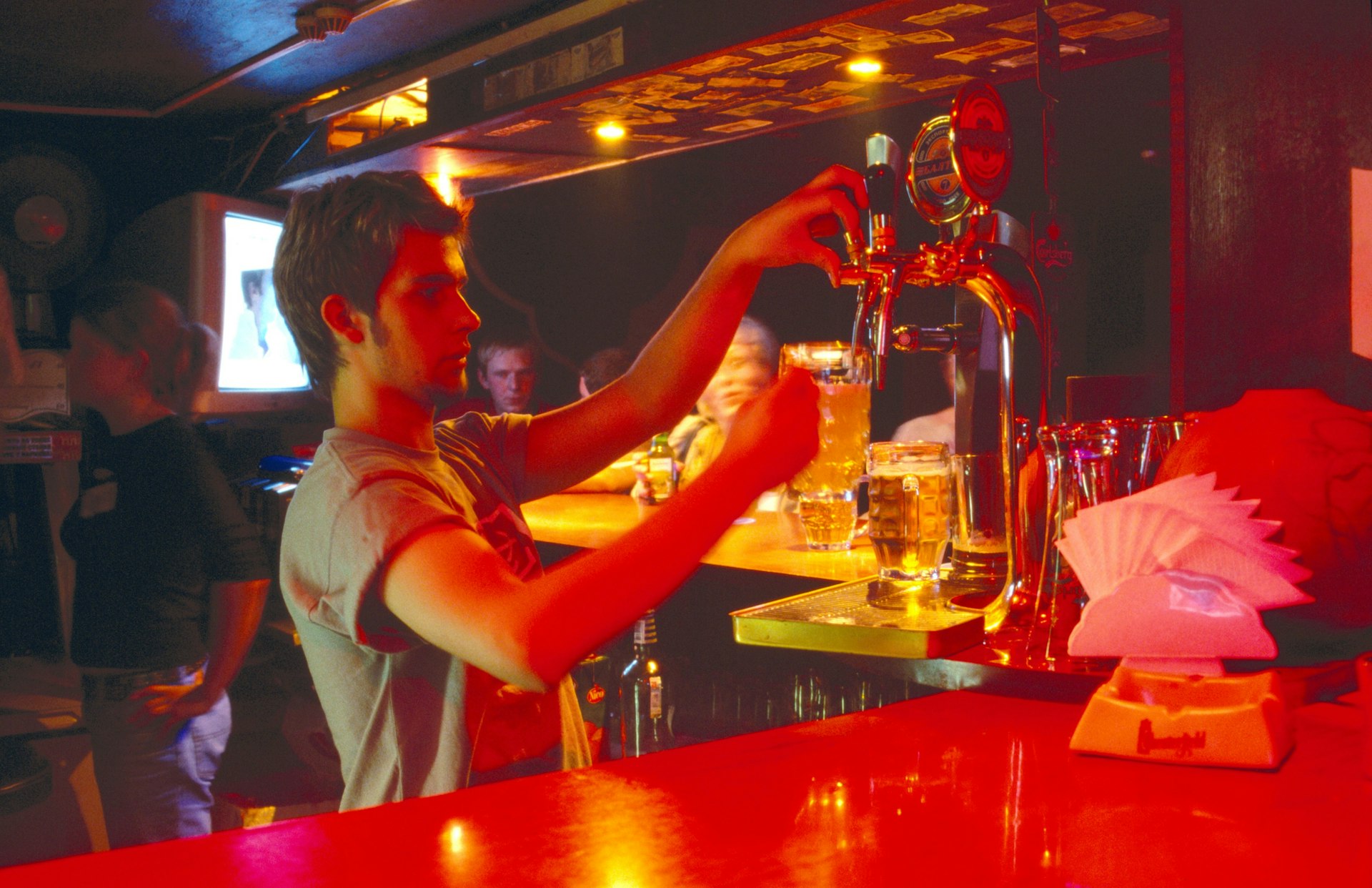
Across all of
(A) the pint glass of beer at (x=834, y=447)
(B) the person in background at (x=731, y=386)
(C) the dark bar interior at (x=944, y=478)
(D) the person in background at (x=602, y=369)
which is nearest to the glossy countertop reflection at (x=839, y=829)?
(C) the dark bar interior at (x=944, y=478)

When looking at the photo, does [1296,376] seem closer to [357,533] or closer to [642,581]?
[642,581]

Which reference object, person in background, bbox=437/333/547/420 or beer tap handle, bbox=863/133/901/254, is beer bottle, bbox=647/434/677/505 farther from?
person in background, bbox=437/333/547/420

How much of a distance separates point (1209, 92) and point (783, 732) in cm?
92

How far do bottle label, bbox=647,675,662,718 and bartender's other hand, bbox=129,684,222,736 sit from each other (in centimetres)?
102

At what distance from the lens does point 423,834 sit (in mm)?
676

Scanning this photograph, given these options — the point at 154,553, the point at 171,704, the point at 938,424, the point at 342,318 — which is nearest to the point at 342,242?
the point at 342,318

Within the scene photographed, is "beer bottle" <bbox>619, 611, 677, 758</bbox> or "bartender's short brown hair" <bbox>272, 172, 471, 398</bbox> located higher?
"bartender's short brown hair" <bbox>272, 172, 471, 398</bbox>

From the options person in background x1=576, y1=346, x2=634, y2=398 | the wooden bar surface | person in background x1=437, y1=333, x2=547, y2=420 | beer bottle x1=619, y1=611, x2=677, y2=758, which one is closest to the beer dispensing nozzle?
the wooden bar surface

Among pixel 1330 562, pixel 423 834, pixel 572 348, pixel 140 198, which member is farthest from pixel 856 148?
pixel 140 198

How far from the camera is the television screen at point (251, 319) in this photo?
4.46m

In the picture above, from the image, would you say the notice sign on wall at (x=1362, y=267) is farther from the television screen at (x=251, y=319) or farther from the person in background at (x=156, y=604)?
the television screen at (x=251, y=319)

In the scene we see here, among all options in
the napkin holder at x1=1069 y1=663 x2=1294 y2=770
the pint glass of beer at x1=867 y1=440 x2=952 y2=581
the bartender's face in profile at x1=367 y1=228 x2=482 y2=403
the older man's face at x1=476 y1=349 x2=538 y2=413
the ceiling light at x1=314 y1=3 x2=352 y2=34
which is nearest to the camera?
the napkin holder at x1=1069 y1=663 x2=1294 y2=770

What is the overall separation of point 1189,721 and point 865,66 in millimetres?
1340

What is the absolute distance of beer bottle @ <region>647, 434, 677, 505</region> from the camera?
2293 millimetres
